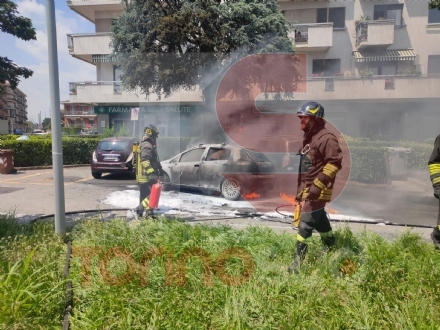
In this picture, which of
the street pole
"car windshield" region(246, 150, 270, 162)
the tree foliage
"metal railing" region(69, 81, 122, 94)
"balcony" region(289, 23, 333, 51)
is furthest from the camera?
"metal railing" region(69, 81, 122, 94)

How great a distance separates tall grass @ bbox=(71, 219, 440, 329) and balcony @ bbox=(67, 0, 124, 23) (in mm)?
15502

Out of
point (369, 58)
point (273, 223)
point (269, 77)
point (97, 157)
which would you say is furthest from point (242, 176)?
point (369, 58)

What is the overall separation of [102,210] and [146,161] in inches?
66.8

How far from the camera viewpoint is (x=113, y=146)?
1105cm

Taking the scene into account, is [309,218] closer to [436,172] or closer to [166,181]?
[436,172]

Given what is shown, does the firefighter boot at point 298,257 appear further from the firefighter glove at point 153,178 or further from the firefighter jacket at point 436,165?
the firefighter glove at point 153,178

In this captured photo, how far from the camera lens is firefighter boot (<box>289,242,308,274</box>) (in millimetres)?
3326

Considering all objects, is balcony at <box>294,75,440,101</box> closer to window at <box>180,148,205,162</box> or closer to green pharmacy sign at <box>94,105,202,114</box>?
green pharmacy sign at <box>94,105,202,114</box>

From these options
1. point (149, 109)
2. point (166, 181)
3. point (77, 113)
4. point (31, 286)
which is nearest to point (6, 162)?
point (166, 181)

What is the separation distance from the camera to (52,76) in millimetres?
4422

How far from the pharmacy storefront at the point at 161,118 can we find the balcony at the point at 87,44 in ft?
A: 11.2

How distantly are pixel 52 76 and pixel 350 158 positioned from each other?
316 inches

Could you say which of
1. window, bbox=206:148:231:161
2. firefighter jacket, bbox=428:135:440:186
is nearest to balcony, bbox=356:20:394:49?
window, bbox=206:148:231:161

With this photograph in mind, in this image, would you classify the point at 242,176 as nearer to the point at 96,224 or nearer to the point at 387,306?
the point at 96,224
